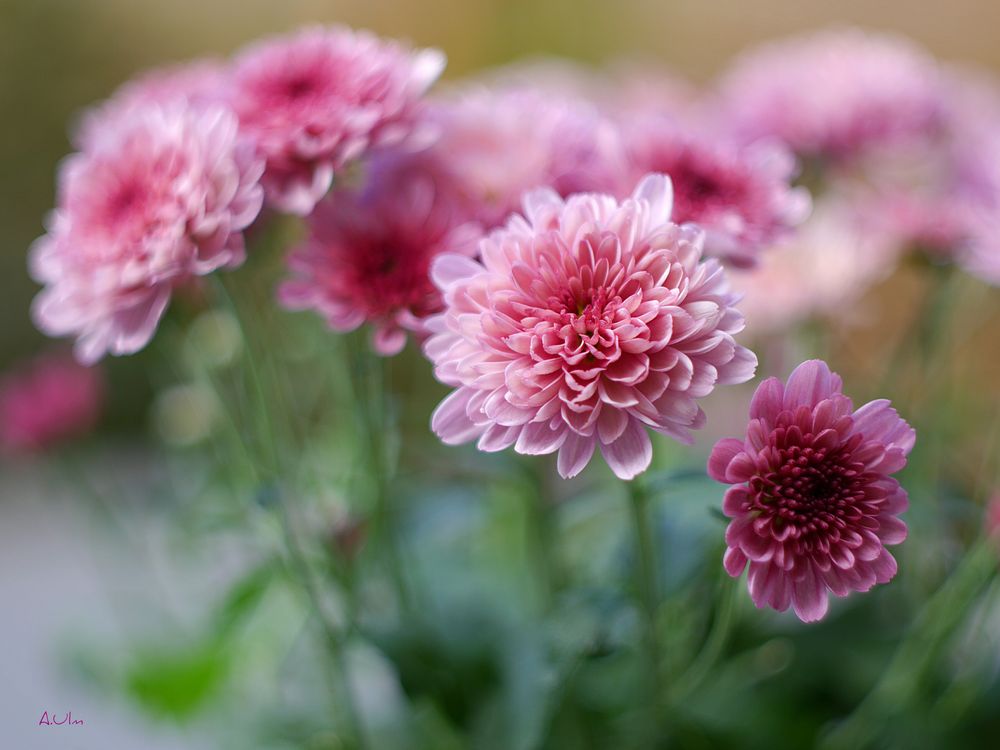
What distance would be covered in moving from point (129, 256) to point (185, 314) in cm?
9

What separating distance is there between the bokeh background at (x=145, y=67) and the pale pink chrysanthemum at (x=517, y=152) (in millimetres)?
231

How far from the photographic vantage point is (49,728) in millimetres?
325

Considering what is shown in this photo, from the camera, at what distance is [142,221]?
292mm

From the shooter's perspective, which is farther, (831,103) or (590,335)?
(831,103)

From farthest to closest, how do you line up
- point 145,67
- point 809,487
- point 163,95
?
point 145,67 < point 163,95 < point 809,487

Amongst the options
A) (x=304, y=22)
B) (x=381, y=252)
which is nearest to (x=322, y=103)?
(x=381, y=252)

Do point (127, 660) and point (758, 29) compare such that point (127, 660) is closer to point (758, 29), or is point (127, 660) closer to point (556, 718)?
point (556, 718)

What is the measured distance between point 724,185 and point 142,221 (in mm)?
196

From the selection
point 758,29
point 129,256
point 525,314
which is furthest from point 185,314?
point 758,29

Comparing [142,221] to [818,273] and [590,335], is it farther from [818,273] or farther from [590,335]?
[818,273]

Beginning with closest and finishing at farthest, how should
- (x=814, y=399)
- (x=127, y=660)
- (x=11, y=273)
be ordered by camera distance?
(x=814, y=399), (x=127, y=660), (x=11, y=273)

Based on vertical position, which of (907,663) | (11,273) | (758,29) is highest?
(758,29)

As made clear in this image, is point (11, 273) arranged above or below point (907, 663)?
above

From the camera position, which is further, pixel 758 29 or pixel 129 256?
pixel 758 29
